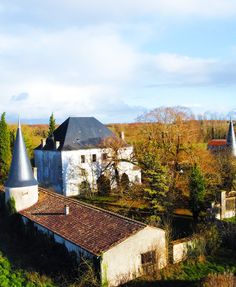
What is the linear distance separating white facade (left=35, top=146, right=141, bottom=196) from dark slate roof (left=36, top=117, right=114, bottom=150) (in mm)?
794

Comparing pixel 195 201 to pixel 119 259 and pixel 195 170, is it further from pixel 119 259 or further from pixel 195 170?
pixel 119 259

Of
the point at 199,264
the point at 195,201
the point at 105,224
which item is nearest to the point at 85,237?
the point at 105,224

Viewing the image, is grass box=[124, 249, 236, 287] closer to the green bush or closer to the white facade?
the green bush

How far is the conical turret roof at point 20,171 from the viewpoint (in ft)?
88.1

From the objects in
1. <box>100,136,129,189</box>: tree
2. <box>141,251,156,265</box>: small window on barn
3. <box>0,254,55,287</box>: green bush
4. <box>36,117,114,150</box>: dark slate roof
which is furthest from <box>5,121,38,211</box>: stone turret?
<box>141,251,156,265</box>: small window on barn

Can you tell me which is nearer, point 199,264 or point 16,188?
point 199,264

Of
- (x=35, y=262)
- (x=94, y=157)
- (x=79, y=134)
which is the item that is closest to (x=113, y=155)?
(x=94, y=157)

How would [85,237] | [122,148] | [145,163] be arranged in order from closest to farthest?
[85,237] < [145,163] < [122,148]

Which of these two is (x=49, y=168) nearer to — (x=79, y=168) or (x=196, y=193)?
(x=79, y=168)

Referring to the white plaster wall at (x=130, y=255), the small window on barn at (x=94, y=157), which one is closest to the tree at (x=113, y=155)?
the small window on barn at (x=94, y=157)

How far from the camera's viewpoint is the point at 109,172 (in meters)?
37.5

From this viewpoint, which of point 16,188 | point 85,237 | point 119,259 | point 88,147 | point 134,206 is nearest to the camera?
point 119,259

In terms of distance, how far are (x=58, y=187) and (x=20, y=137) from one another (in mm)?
12095

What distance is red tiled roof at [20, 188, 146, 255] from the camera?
1825cm
